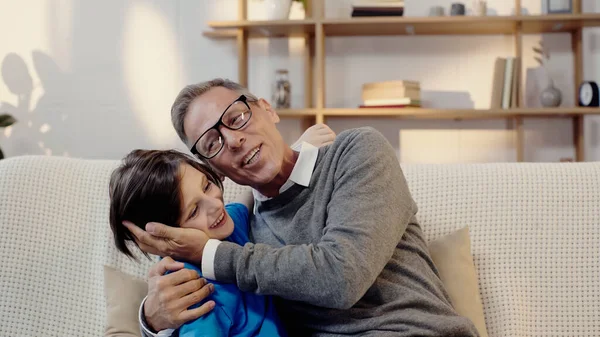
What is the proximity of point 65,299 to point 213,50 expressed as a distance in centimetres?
215

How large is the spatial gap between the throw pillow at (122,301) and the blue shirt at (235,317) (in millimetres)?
284

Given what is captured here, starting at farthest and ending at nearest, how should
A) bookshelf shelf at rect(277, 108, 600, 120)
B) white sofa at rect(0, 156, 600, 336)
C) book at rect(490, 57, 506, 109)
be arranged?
book at rect(490, 57, 506, 109), bookshelf shelf at rect(277, 108, 600, 120), white sofa at rect(0, 156, 600, 336)

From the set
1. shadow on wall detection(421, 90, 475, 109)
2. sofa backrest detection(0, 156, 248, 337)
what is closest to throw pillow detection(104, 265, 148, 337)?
sofa backrest detection(0, 156, 248, 337)

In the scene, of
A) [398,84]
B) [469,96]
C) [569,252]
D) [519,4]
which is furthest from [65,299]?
[519,4]

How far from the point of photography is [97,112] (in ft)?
12.5

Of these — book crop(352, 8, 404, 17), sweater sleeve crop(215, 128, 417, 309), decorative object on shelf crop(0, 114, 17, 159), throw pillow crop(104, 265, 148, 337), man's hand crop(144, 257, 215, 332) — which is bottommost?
throw pillow crop(104, 265, 148, 337)

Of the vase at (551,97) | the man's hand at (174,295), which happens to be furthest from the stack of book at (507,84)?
the man's hand at (174,295)

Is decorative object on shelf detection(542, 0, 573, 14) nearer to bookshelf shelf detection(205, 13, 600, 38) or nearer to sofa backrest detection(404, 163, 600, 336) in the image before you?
bookshelf shelf detection(205, 13, 600, 38)

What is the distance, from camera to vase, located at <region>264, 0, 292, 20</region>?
3508 mm

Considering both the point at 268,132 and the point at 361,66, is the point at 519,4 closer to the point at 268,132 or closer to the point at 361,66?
the point at 361,66

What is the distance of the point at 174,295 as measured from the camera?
55.3 inches

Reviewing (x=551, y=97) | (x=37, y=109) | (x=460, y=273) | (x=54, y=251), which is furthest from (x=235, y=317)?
(x=37, y=109)

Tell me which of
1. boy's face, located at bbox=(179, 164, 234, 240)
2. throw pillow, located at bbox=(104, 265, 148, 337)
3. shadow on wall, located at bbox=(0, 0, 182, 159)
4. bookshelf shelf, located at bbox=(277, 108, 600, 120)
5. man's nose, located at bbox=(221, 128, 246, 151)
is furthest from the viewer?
shadow on wall, located at bbox=(0, 0, 182, 159)

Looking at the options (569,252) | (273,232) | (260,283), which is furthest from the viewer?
(569,252)
